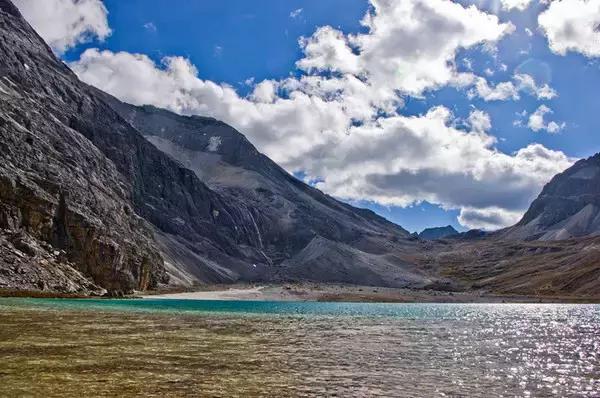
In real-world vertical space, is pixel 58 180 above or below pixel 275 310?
above

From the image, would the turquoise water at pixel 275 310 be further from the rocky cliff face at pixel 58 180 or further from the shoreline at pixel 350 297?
the shoreline at pixel 350 297

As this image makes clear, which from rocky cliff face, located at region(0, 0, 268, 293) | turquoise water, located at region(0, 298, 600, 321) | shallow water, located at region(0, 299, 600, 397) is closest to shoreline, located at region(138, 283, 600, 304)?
rocky cliff face, located at region(0, 0, 268, 293)

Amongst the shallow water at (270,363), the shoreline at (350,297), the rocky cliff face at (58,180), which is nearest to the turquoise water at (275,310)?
the rocky cliff face at (58,180)

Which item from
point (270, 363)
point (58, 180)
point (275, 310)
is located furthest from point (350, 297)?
point (270, 363)

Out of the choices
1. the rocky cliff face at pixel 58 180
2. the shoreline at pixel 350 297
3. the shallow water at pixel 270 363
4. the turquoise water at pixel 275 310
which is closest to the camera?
the shallow water at pixel 270 363

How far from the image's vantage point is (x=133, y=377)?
2303 centimetres

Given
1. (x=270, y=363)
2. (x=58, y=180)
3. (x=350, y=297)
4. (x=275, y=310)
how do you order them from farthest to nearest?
(x=350, y=297) < (x=58, y=180) < (x=275, y=310) < (x=270, y=363)

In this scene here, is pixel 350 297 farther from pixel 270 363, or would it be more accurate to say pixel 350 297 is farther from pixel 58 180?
pixel 270 363

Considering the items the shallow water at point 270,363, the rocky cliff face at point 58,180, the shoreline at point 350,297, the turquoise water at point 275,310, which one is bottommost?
the shoreline at point 350,297

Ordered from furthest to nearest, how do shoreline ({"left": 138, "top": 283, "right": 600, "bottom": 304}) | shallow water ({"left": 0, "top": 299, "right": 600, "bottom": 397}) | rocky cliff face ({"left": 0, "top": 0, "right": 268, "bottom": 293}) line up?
shoreline ({"left": 138, "top": 283, "right": 600, "bottom": 304}), rocky cliff face ({"left": 0, "top": 0, "right": 268, "bottom": 293}), shallow water ({"left": 0, "top": 299, "right": 600, "bottom": 397})

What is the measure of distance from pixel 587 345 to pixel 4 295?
269ft

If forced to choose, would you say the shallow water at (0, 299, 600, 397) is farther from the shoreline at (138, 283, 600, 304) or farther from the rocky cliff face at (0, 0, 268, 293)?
the shoreline at (138, 283, 600, 304)

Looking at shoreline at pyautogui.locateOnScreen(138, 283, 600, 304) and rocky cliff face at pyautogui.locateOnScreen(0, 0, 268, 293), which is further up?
rocky cliff face at pyautogui.locateOnScreen(0, 0, 268, 293)

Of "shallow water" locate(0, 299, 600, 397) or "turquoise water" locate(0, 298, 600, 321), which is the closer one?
"shallow water" locate(0, 299, 600, 397)
